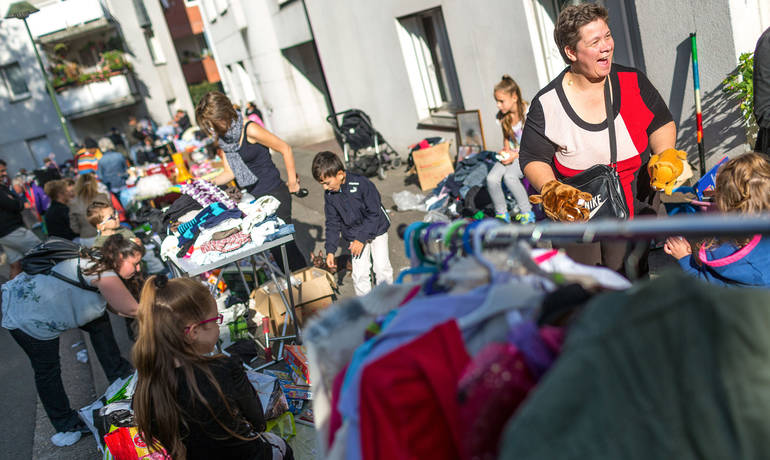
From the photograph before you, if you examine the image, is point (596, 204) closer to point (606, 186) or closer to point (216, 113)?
point (606, 186)

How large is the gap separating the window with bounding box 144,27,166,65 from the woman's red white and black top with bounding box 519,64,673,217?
3228cm

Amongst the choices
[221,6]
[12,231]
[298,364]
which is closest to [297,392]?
[298,364]

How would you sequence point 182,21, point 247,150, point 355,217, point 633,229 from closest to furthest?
point 633,229 → point 355,217 → point 247,150 → point 182,21

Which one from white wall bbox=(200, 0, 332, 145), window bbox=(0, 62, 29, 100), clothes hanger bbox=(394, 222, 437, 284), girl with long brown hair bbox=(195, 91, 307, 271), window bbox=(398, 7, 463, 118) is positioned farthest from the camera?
window bbox=(0, 62, 29, 100)

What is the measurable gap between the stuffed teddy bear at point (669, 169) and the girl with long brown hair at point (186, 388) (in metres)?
1.97

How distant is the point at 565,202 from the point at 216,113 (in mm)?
Result: 3676

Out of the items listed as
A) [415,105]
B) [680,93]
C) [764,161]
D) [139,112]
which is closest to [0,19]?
[139,112]

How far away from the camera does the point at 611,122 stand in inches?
110

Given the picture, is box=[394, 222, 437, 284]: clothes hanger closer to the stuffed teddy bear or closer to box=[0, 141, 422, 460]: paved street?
the stuffed teddy bear

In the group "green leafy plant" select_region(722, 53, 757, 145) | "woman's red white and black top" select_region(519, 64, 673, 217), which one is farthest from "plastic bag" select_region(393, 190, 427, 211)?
"woman's red white and black top" select_region(519, 64, 673, 217)

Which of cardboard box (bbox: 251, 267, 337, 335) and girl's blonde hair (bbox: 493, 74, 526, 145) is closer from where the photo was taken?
cardboard box (bbox: 251, 267, 337, 335)

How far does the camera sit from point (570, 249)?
290 cm

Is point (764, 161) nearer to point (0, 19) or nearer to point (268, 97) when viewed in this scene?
point (268, 97)

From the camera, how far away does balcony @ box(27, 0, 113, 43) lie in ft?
93.6
